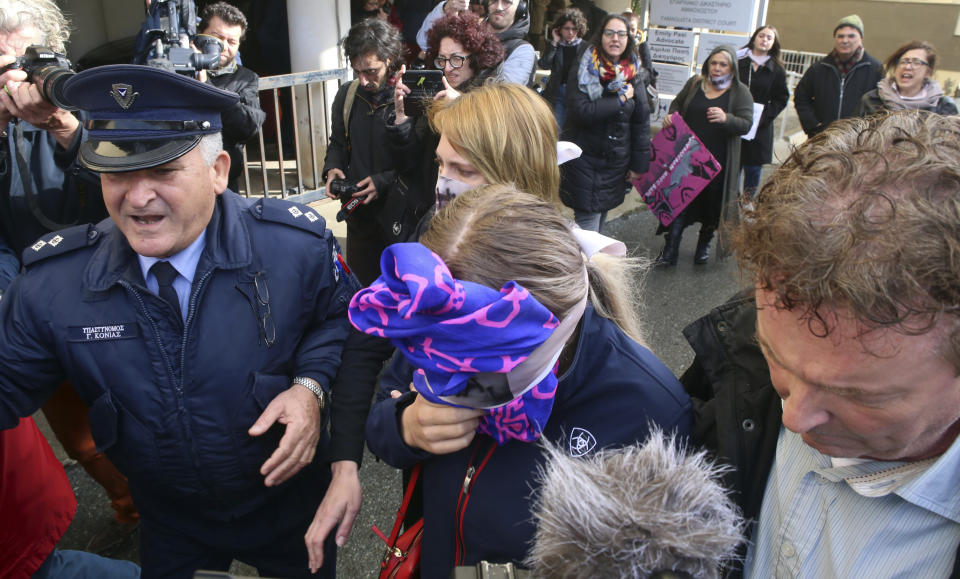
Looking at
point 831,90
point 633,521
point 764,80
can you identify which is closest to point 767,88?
point 764,80

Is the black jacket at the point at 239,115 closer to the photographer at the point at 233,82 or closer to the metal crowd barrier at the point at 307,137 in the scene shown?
the photographer at the point at 233,82

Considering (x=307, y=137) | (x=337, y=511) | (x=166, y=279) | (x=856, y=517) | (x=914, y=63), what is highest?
(x=914, y=63)

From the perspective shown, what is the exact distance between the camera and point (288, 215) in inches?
75.9

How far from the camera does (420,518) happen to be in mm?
1694

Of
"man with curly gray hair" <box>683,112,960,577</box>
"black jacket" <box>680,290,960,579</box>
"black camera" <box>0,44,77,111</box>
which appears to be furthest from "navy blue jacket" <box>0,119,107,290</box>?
"man with curly gray hair" <box>683,112,960,577</box>

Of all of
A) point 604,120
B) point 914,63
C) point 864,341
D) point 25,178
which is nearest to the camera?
point 864,341

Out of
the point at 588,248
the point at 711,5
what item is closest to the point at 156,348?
the point at 588,248

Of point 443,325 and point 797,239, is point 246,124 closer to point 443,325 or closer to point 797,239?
point 443,325

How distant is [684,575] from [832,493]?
514 millimetres

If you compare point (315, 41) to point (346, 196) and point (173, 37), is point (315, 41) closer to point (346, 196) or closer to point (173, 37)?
point (346, 196)

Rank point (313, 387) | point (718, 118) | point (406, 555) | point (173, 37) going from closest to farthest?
point (406, 555) < point (313, 387) < point (173, 37) < point (718, 118)

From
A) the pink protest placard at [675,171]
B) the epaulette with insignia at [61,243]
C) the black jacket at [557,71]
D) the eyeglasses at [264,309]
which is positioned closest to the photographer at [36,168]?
the epaulette with insignia at [61,243]

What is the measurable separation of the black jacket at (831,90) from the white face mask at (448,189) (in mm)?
5628

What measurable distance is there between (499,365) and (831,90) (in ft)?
22.4
